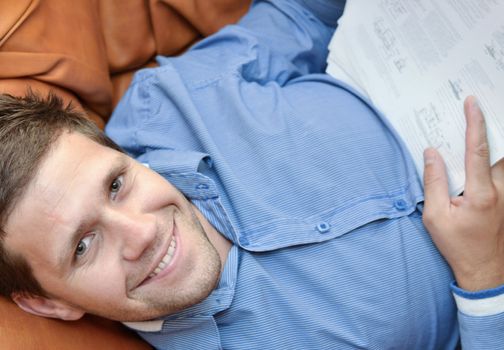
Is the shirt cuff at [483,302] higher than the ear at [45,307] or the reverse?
higher

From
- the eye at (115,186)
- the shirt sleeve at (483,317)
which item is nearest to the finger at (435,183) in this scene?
the shirt sleeve at (483,317)

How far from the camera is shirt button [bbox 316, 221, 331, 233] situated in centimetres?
96

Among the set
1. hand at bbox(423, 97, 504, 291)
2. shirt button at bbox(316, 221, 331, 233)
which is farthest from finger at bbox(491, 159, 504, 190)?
shirt button at bbox(316, 221, 331, 233)

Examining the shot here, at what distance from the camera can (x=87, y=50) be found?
1.12m

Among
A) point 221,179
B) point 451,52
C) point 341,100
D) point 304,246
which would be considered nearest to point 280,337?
point 304,246

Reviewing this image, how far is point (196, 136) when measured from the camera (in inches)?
42.1

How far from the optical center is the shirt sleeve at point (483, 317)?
906mm

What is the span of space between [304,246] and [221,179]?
18 cm

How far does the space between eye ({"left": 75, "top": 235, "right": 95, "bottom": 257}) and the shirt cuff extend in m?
0.58

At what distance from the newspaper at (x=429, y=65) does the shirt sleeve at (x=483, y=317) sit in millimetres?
166

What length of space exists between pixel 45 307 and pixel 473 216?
0.68 metres

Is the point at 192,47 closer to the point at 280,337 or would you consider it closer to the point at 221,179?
the point at 221,179

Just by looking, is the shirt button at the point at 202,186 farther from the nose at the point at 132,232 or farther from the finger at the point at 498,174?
the finger at the point at 498,174

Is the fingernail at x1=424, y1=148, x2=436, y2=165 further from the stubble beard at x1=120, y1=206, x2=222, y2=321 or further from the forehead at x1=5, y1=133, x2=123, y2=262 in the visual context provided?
the forehead at x1=5, y1=133, x2=123, y2=262
